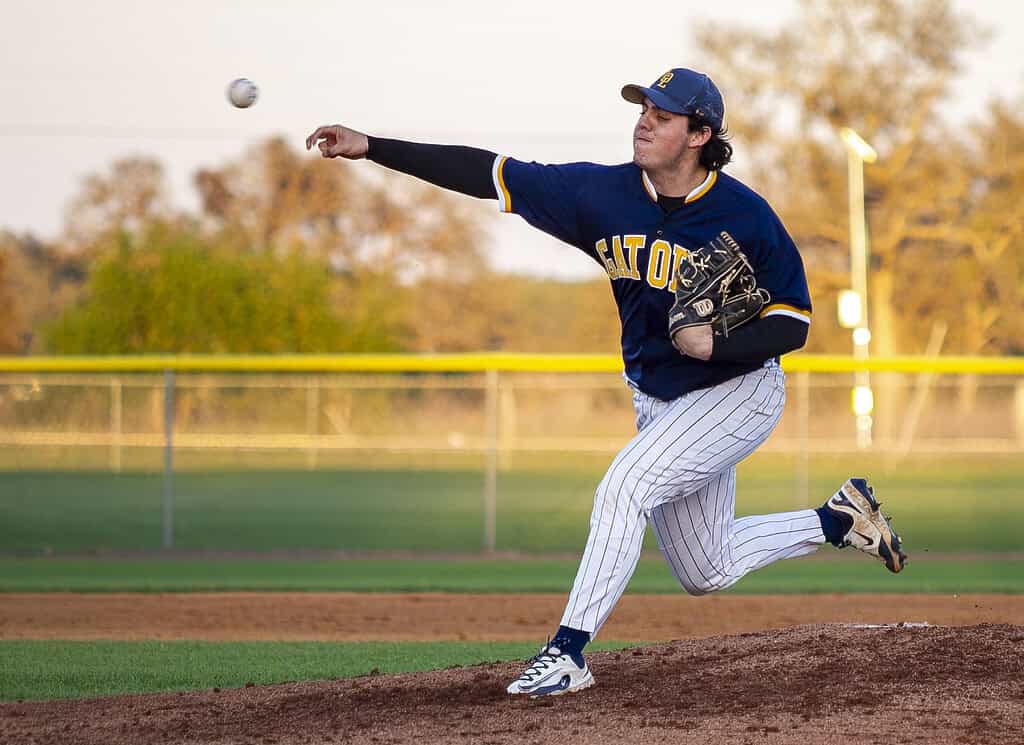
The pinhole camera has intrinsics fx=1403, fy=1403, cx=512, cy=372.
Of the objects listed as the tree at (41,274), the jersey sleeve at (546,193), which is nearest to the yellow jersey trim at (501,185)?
the jersey sleeve at (546,193)

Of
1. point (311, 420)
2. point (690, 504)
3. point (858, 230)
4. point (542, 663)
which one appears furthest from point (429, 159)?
point (858, 230)

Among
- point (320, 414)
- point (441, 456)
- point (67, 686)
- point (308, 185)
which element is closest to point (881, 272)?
point (441, 456)

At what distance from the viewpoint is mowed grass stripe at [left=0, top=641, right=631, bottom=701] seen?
17.6 feet

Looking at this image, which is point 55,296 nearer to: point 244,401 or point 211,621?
point 244,401

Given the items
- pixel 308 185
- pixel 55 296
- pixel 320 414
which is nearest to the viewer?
pixel 320 414

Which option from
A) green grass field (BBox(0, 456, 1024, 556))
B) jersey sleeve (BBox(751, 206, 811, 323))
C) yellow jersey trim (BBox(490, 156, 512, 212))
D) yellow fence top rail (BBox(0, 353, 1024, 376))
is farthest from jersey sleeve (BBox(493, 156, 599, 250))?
green grass field (BBox(0, 456, 1024, 556))

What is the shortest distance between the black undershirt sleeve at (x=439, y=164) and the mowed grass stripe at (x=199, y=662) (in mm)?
1913

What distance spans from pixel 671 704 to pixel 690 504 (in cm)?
78

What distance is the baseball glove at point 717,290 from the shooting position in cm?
405

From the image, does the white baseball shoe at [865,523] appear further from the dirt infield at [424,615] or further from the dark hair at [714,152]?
the dirt infield at [424,615]

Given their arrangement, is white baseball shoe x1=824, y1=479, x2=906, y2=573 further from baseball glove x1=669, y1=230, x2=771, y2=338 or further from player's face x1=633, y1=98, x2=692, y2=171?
player's face x1=633, y1=98, x2=692, y2=171

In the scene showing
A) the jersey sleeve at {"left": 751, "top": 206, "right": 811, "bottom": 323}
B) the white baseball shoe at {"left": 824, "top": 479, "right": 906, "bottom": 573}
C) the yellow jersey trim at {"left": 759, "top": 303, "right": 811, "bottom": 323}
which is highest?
the jersey sleeve at {"left": 751, "top": 206, "right": 811, "bottom": 323}

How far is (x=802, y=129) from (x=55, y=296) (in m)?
29.0

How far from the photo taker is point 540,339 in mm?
54719
